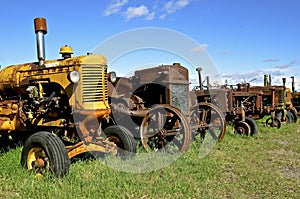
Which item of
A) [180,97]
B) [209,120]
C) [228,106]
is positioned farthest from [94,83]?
[228,106]

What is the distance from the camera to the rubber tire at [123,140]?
5102mm

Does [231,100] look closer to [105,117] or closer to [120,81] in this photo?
[120,81]


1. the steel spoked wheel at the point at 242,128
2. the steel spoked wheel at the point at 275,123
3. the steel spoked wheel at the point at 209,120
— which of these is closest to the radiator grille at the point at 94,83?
the steel spoked wheel at the point at 209,120

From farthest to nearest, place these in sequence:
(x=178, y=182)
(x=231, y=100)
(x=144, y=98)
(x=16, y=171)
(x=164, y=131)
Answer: (x=231, y=100) < (x=144, y=98) < (x=164, y=131) < (x=16, y=171) < (x=178, y=182)

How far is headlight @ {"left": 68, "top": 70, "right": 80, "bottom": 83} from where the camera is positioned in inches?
171

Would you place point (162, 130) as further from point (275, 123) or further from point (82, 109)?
point (275, 123)

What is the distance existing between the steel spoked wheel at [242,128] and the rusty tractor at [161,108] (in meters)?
1.40

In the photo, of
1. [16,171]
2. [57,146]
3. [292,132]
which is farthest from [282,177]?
[292,132]

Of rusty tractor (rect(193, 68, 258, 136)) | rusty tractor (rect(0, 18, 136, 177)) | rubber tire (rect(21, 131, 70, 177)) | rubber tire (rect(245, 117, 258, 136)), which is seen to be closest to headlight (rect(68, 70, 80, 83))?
rusty tractor (rect(0, 18, 136, 177))

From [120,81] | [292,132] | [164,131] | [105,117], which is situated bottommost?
[292,132]

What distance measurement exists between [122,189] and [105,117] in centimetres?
161

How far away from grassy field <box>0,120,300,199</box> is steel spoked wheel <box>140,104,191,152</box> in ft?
1.20

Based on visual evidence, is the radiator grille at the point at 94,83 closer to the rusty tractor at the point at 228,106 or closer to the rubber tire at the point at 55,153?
the rubber tire at the point at 55,153

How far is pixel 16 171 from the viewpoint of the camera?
4.18 metres
